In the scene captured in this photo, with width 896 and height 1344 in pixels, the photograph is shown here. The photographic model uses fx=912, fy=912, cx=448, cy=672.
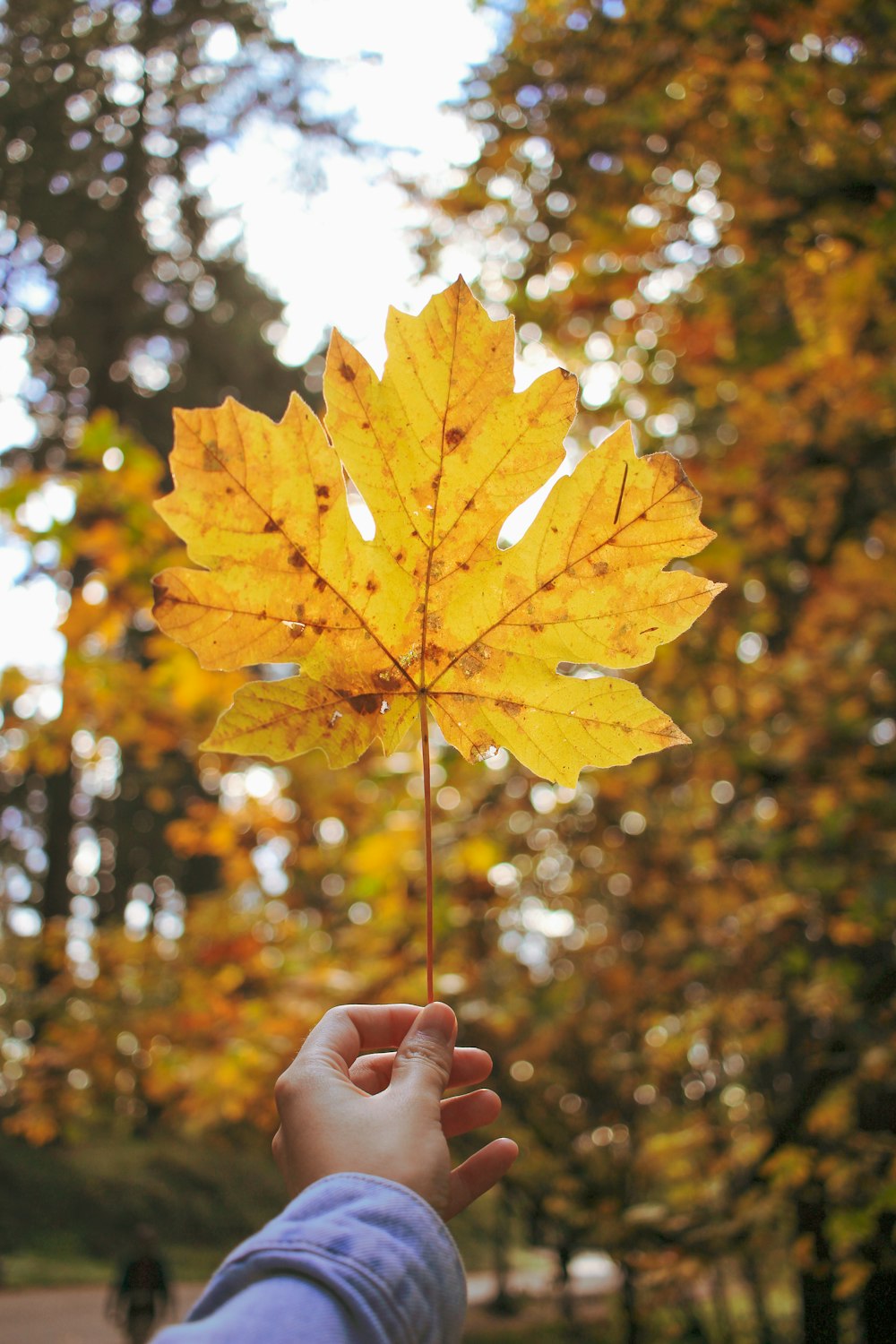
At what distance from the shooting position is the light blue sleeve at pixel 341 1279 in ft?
2.12

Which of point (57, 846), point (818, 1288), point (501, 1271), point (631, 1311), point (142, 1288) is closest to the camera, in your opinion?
point (818, 1288)

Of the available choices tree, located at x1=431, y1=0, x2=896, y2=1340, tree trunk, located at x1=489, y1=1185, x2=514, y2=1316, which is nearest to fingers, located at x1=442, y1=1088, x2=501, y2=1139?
tree, located at x1=431, y1=0, x2=896, y2=1340

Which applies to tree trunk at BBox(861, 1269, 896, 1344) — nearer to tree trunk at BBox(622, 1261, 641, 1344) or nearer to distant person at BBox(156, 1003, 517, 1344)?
distant person at BBox(156, 1003, 517, 1344)

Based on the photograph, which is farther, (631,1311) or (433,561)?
(631,1311)

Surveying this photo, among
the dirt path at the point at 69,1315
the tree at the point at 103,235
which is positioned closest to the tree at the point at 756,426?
the tree at the point at 103,235

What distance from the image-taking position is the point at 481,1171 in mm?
939

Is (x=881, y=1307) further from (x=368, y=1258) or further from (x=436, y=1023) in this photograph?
(x=368, y=1258)

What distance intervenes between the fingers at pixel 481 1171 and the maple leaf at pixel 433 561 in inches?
15.3

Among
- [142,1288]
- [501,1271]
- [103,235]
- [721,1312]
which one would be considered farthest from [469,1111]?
[501,1271]

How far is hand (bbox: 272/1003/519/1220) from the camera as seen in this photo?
812 mm

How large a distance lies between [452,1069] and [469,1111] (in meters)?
0.07

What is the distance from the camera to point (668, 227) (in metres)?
4.33

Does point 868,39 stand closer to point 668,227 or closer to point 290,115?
point 668,227

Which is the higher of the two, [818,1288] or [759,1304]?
[818,1288]
